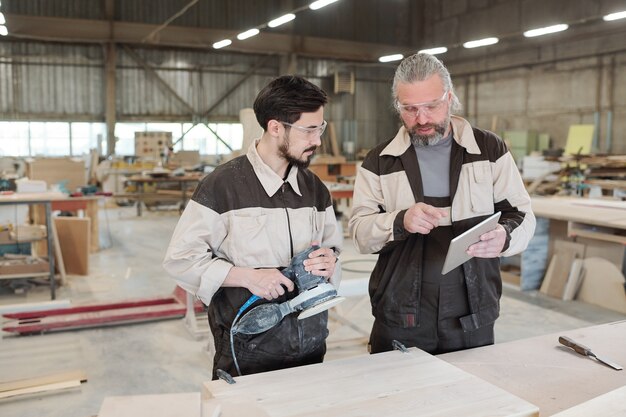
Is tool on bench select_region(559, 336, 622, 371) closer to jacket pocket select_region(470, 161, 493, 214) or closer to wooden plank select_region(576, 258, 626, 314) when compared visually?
jacket pocket select_region(470, 161, 493, 214)

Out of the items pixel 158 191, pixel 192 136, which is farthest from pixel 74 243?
pixel 192 136

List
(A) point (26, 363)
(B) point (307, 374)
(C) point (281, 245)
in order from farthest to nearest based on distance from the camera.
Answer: (A) point (26, 363)
(C) point (281, 245)
(B) point (307, 374)

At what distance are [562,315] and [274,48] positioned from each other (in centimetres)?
1201

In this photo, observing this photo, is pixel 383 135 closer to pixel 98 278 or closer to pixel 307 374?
pixel 98 278

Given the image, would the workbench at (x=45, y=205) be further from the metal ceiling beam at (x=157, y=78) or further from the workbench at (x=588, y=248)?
the metal ceiling beam at (x=157, y=78)

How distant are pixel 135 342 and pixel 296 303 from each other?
3.05 m

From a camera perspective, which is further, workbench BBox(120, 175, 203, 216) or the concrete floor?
workbench BBox(120, 175, 203, 216)

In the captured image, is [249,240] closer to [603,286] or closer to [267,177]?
[267,177]

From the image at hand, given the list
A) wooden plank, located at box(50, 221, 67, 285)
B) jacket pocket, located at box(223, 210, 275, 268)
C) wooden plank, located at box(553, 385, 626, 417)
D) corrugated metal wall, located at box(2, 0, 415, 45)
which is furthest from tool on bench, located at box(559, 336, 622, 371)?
corrugated metal wall, located at box(2, 0, 415, 45)

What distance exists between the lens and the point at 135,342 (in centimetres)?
438

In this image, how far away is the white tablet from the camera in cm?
165

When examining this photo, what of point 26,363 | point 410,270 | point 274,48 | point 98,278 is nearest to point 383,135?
point 274,48

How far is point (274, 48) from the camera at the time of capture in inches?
607

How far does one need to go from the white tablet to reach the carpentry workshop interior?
0.04 ft
